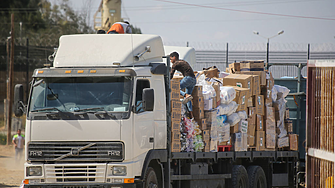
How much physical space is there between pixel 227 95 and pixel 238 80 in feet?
3.04

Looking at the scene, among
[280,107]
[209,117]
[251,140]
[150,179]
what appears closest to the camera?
[150,179]

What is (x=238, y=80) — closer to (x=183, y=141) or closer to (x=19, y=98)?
(x=183, y=141)

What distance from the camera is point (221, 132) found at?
33.6ft

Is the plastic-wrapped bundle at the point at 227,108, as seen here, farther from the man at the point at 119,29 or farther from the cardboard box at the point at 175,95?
the man at the point at 119,29

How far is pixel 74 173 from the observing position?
7656 millimetres

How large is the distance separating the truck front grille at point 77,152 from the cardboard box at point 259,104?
461 cm

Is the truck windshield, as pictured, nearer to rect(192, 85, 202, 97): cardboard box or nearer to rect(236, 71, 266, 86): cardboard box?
rect(192, 85, 202, 97): cardboard box

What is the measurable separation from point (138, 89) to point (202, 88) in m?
2.36

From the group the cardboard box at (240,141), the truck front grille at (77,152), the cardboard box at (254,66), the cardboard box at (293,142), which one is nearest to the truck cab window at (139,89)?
the truck front grille at (77,152)

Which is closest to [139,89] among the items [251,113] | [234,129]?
[234,129]

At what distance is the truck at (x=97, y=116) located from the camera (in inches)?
301

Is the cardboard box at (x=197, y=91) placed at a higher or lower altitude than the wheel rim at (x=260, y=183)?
higher

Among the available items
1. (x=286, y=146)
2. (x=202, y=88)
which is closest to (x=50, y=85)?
(x=202, y=88)

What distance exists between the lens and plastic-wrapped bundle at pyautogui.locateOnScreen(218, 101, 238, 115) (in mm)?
10164
